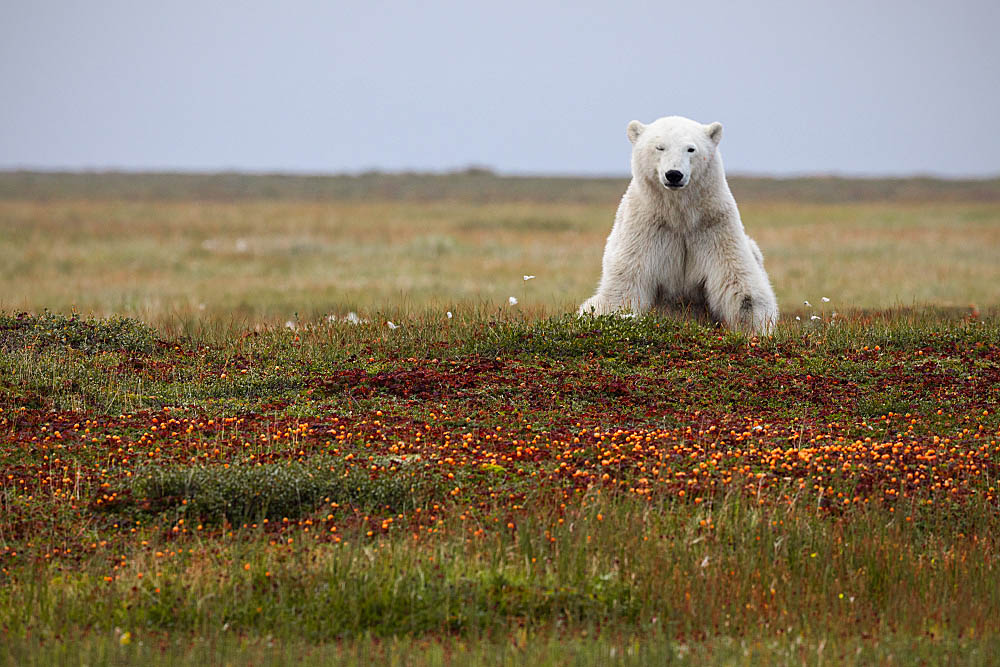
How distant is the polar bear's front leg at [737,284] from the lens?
11.8 metres

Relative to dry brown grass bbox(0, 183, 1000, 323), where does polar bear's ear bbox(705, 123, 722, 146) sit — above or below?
above

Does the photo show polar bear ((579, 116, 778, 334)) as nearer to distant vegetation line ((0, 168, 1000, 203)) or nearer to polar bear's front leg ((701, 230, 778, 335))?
polar bear's front leg ((701, 230, 778, 335))

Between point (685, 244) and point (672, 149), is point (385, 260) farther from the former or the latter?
point (672, 149)

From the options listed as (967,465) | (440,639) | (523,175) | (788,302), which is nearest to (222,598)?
(440,639)

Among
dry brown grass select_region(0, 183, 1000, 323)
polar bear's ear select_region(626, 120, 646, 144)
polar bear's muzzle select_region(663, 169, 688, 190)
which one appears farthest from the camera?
dry brown grass select_region(0, 183, 1000, 323)

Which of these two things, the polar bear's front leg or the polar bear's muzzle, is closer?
the polar bear's muzzle

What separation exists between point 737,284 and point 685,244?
70 centimetres

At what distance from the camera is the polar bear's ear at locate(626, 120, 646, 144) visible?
460 inches

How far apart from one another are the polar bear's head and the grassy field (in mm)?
1521

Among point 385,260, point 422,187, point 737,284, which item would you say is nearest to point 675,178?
point 737,284

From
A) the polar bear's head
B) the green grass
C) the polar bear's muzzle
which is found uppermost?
the polar bear's head

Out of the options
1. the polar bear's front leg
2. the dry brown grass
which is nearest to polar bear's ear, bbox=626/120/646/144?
the polar bear's front leg

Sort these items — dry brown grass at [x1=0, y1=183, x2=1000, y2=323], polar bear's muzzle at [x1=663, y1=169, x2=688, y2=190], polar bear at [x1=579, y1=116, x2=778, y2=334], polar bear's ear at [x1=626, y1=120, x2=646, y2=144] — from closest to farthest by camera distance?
polar bear's muzzle at [x1=663, y1=169, x2=688, y2=190]
polar bear at [x1=579, y1=116, x2=778, y2=334]
polar bear's ear at [x1=626, y1=120, x2=646, y2=144]
dry brown grass at [x1=0, y1=183, x2=1000, y2=323]

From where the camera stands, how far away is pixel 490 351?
1092 centimetres
